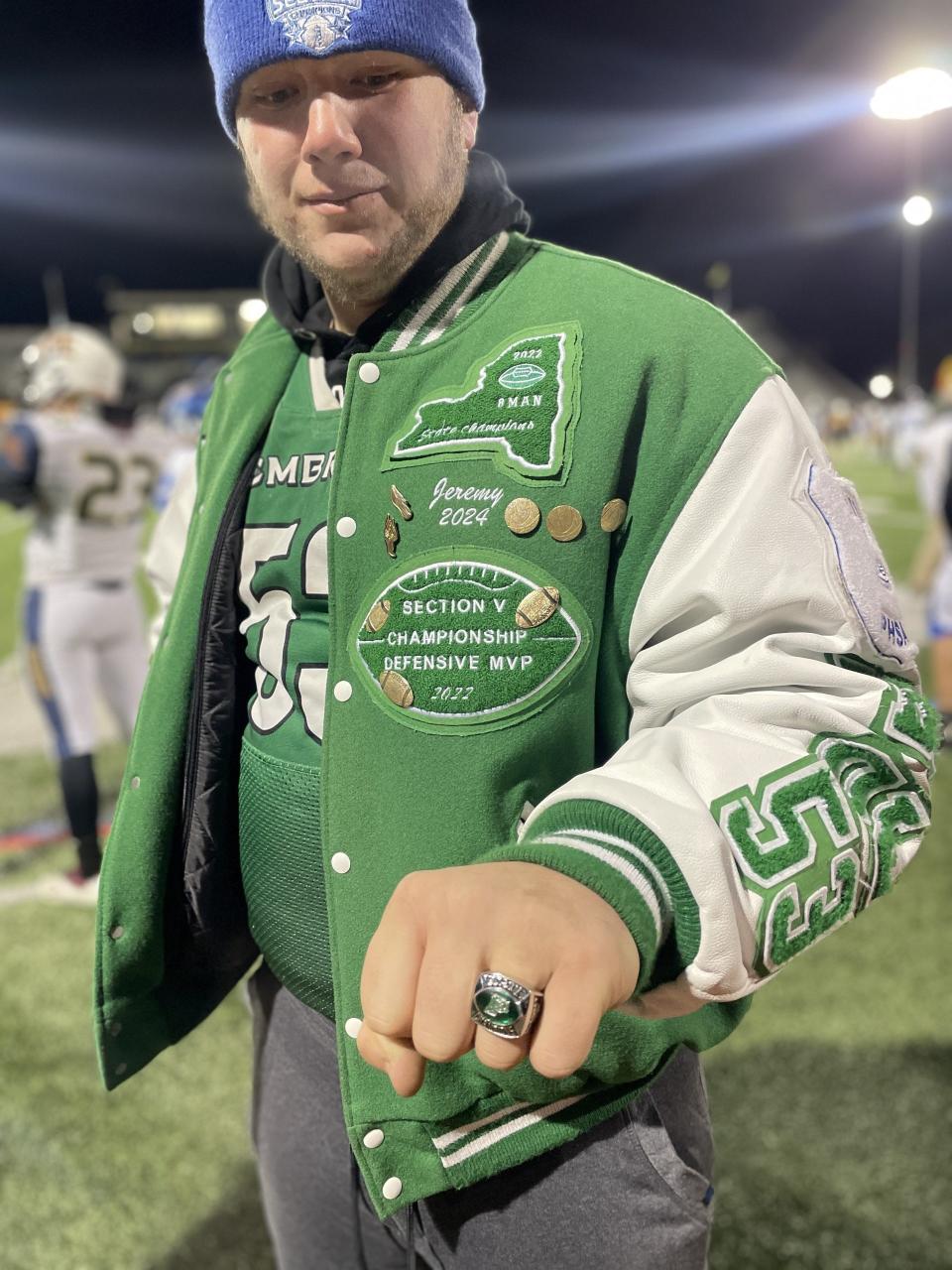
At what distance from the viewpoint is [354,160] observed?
1.02m

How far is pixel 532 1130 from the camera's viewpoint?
98 cm

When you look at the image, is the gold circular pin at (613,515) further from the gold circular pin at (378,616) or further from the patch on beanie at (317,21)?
the patch on beanie at (317,21)

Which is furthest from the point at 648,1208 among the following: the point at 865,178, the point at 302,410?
the point at 865,178

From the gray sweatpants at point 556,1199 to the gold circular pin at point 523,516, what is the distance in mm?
612

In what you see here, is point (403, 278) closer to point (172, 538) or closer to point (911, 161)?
point (172, 538)

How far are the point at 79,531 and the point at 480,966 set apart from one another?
4.04 metres

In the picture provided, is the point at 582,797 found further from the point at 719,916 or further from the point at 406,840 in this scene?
the point at 406,840

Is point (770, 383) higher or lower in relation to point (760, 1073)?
higher

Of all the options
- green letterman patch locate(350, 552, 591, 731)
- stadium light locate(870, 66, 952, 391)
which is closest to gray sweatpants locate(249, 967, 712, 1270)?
green letterman patch locate(350, 552, 591, 731)

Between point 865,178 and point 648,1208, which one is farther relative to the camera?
point 865,178

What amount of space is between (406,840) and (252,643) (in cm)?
34

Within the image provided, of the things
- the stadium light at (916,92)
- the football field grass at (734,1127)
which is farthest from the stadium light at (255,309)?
the stadium light at (916,92)

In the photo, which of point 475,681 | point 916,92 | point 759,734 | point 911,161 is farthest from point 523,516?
point 911,161

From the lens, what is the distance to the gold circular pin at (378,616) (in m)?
0.98
